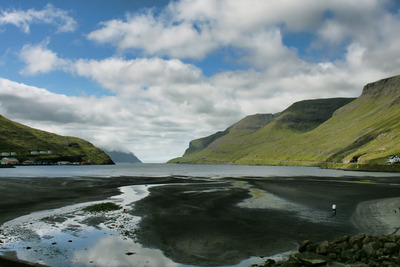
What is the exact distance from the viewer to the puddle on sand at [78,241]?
20.3 m

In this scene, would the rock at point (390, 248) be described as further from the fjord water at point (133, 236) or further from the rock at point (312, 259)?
the fjord water at point (133, 236)

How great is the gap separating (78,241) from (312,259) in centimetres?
2035

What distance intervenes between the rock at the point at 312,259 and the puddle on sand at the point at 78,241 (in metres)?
2.70

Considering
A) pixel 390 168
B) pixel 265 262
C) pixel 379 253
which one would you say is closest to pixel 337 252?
pixel 379 253

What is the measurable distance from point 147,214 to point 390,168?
550 feet

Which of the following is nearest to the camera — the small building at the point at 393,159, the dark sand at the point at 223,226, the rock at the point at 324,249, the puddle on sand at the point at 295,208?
the rock at the point at 324,249

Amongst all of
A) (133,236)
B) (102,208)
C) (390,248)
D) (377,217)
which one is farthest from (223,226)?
(377,217)

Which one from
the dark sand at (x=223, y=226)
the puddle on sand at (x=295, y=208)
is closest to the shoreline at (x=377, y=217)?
the dark sand at (x=223, y=226)

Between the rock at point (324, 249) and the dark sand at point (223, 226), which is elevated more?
the rock at point (324, 249)

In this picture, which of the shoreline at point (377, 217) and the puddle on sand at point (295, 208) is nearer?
the shoreline at point (377, 217)

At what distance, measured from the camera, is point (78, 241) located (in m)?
24.9

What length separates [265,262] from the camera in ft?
64.2

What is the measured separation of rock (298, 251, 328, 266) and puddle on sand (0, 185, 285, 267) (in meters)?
2.70

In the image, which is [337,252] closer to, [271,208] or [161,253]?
[161,253]
